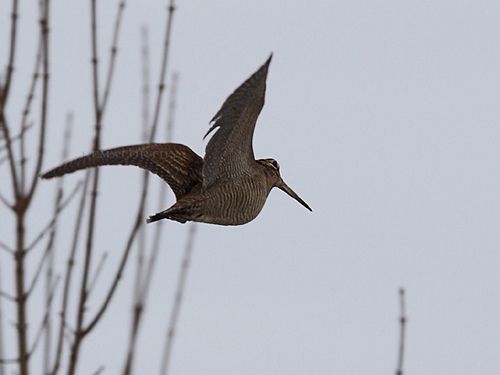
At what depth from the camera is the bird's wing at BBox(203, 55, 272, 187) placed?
439 centimetres

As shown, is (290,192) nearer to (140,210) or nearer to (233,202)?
(233,202)

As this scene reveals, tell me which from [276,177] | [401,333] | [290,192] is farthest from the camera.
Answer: [290,192]

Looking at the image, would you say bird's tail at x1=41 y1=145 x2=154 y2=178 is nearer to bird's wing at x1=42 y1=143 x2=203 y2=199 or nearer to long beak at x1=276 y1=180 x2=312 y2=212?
bird's wing at x1=42 y1=143 x2=203 y2=199

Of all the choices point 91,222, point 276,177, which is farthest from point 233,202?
point 91,222

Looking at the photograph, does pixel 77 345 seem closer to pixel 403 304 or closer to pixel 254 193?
pixel 403 304

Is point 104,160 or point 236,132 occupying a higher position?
point 236,132

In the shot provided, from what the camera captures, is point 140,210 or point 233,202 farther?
point 233,202

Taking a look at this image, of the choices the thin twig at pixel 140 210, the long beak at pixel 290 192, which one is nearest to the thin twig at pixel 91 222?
the thin twig at pixel 140 210

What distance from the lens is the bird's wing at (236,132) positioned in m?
4.39

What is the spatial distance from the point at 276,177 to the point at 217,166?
3.84 ft

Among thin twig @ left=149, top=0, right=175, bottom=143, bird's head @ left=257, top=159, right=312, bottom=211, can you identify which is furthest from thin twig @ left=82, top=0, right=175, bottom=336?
bird's head @ left=257, top=159, right=312, bottom=211

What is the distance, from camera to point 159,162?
509 cm

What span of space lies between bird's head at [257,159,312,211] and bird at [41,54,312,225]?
1.30 ft

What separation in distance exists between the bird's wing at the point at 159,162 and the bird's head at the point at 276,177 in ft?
2.13
